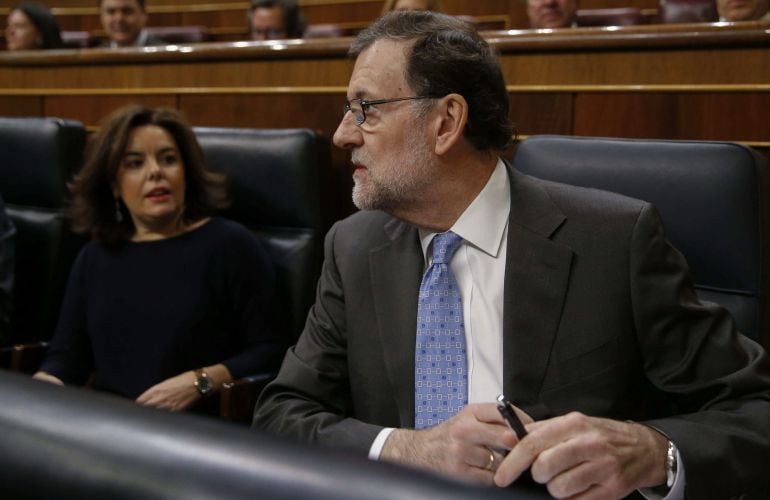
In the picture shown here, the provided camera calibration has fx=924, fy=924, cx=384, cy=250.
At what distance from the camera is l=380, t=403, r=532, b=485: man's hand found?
2.46 ft

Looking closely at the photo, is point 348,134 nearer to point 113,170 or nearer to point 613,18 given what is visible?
point 113,170

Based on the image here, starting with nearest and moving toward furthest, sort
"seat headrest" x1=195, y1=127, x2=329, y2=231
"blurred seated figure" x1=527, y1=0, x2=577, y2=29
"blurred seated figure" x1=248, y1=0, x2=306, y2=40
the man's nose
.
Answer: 1. the man's nose
2. "seat headrest" x1=195, y1=127, x2=329, y2=231
3. "blurred seated figure" x1=527, y1=0, x2=577, y2=29
4. "blurred seated figure" x1=248, y1=0, x2=306, y2=40

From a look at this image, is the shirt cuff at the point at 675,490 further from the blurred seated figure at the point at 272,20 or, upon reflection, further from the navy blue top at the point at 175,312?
the blurred seated figure at the point at 272,20

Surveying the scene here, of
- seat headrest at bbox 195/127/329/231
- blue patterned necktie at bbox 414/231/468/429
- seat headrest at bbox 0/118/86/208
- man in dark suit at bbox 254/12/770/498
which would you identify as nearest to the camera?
man in dark suit at bbox 254/12/770/498

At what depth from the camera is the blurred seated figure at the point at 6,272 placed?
162 centimetres

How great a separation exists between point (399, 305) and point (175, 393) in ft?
1.81

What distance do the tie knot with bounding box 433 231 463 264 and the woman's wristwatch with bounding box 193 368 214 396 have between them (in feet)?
1.85

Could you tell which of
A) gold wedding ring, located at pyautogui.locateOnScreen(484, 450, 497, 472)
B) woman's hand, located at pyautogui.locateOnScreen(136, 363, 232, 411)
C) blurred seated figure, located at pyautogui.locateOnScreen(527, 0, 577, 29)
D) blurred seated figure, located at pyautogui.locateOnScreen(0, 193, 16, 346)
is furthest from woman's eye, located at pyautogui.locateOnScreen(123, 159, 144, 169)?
blurred seated figure, located at pyautogui.locateOnScreen(527, 0, 577, 29)

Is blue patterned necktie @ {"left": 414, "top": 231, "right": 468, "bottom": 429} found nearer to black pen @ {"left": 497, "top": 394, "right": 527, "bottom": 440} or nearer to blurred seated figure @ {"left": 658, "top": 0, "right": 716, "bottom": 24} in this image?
black pen @ {"left": 497, "top": 394, "right": 527, "bottom": 440}

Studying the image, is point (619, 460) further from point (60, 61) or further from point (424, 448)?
point (60, 61)

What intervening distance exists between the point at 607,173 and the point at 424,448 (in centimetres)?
41

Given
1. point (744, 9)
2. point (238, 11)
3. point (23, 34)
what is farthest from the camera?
point (238, 11)

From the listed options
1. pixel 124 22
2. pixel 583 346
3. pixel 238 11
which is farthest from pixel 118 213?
pixel 238 11

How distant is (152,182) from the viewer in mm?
1531
